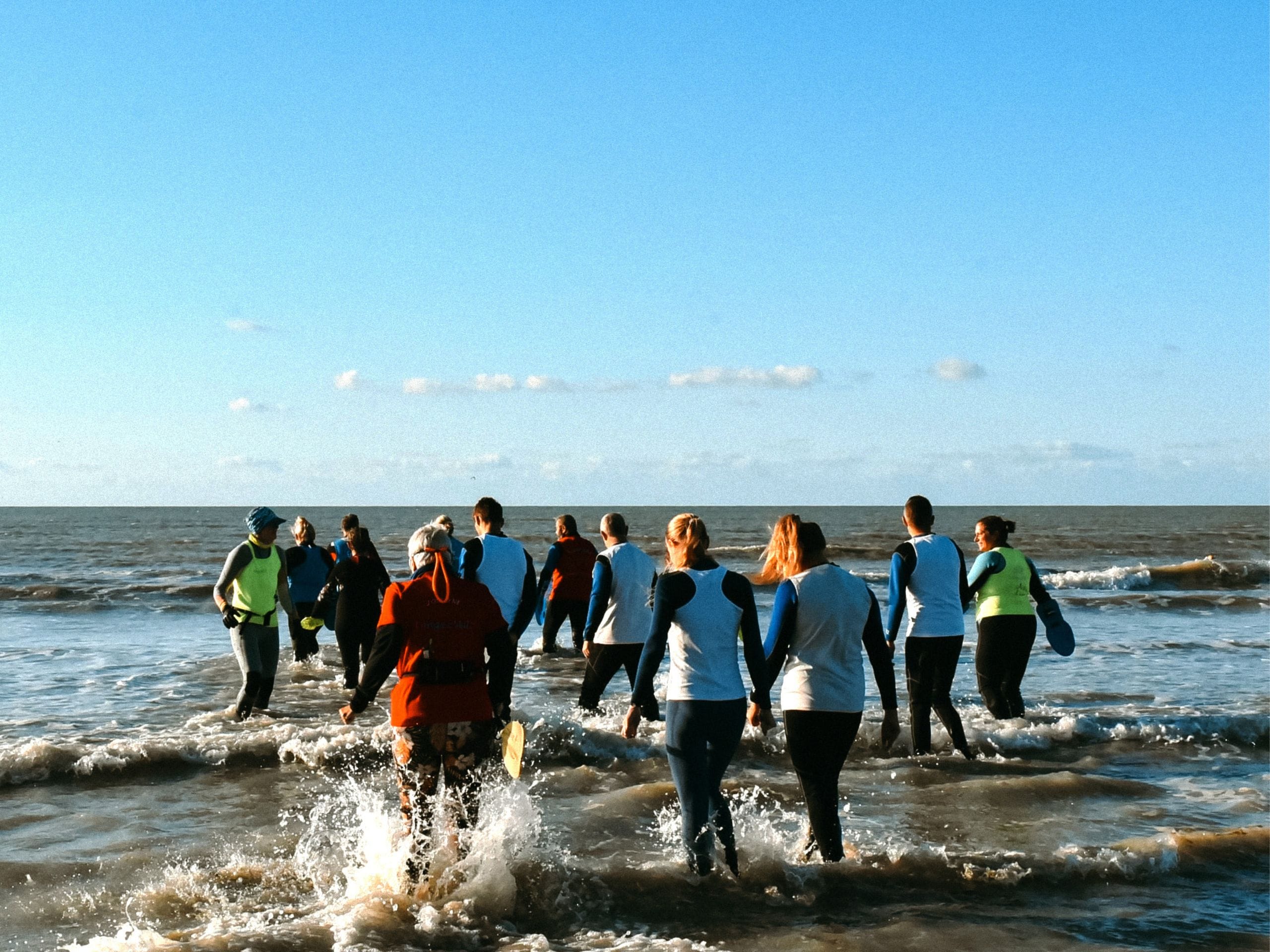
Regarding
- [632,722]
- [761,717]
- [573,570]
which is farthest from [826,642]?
[573,570]

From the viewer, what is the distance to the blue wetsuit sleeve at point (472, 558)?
855 cm

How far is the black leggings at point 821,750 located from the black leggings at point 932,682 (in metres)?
2.51

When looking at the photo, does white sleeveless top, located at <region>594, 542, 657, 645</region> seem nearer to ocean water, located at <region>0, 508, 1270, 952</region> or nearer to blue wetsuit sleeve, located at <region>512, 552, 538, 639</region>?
blue wetsuit sleeve, located at <region>512, 552, 538, 639</region>

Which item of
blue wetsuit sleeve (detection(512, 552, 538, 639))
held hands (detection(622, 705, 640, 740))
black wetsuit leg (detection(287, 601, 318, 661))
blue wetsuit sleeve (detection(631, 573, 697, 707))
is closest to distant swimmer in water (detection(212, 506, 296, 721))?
blue wetsuit sleeve (detection(512, 552, 538, 639))

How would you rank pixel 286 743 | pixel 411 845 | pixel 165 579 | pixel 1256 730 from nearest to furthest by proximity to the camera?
pixel 411 845, pixel 286 743, pixel 1256 730, pixel 165 579

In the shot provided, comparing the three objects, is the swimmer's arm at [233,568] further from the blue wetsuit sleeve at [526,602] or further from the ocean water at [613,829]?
the blue wetsuit sleeve at [526,602]

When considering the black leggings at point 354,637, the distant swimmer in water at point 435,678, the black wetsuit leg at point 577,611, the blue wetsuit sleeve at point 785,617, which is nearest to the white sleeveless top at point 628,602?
the black wetsuit leg at point 577,611

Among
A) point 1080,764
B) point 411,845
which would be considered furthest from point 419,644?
point 1080,764

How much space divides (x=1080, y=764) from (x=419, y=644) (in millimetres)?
5682

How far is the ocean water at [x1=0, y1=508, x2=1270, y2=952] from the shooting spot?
5.19 meters

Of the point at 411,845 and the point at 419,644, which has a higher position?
the point at 419,644

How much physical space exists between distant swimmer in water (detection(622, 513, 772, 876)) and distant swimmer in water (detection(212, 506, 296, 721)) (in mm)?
4764

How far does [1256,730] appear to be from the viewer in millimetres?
9438

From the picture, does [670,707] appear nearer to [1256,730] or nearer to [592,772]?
[592,772]
